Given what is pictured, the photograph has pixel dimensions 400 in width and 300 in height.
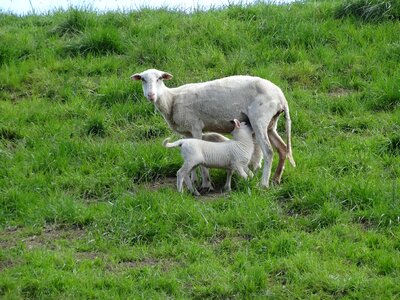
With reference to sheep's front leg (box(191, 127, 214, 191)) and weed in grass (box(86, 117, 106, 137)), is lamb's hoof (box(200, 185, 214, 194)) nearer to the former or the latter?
sheep's front leg (box(191, 127, 214, 191))

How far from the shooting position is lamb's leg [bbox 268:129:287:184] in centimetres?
1165

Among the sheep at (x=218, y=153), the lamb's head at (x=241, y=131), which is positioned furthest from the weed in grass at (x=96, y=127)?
the lamb's head at (x=241, y=131)

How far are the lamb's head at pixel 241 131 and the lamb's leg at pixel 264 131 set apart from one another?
91 mm

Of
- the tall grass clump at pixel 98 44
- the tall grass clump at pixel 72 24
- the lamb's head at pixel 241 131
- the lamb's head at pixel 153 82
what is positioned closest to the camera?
the lamb's head at pixel 241 131

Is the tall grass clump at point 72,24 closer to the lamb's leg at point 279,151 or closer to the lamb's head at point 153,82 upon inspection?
the lamb's head at point 153,82

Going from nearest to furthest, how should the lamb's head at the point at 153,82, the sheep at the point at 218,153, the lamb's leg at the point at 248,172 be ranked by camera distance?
the sheep at the point at 218,153 → the lamb's leg at the point at 248,172 → the lamb's head at the point at 153,82

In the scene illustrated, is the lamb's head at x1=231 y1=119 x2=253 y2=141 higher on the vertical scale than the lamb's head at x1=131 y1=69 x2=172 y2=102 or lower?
lower

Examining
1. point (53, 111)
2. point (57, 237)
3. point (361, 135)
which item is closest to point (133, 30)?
point (53, 111)

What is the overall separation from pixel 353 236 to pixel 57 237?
3210mm

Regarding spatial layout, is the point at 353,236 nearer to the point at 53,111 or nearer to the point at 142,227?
the point at 142,227

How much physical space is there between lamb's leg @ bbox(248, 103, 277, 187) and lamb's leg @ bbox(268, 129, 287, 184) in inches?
7.0

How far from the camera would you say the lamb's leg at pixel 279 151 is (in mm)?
11648

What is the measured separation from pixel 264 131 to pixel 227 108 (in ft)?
1.83

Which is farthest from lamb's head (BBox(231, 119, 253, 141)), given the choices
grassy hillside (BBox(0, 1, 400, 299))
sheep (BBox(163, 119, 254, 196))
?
grassy hillside (BBox(0, 1, 400, 299))
